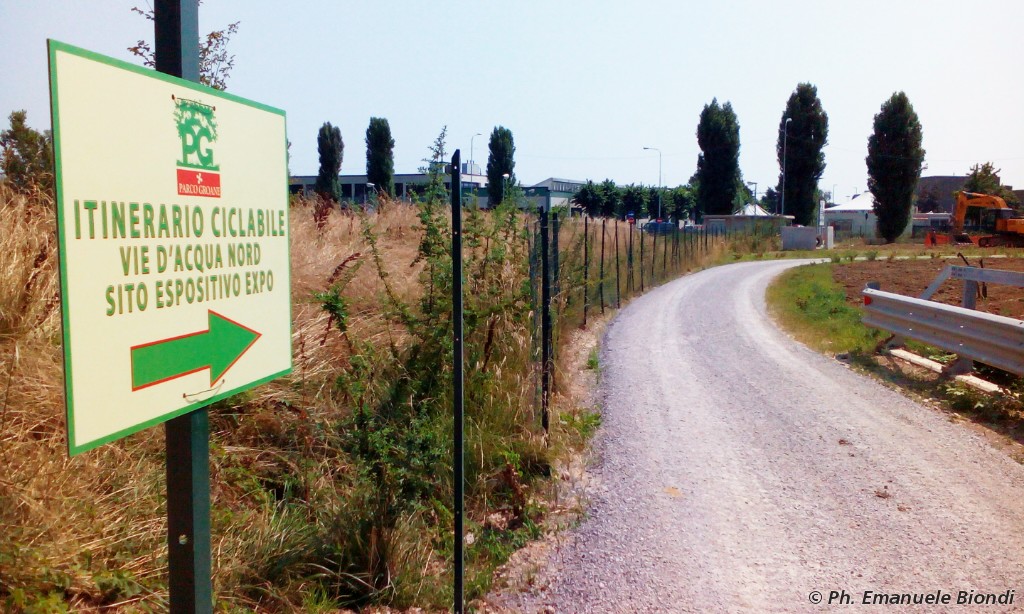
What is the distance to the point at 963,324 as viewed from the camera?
8.99 m

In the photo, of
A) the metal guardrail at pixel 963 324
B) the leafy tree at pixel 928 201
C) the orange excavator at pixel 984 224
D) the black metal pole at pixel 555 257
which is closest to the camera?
the metal guardrail at pixel 963 324

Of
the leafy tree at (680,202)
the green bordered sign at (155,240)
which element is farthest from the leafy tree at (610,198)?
the green bordered sign at (155,240)

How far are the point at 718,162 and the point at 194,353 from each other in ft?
255

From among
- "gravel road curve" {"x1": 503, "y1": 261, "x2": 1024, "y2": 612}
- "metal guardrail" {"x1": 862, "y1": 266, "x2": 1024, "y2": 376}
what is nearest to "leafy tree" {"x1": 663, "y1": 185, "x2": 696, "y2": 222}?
"metal guardrail" {"x1": 862, "y1": 266, "x2": 1024, "y2": 376}

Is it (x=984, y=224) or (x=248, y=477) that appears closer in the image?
(x=248, y=477)

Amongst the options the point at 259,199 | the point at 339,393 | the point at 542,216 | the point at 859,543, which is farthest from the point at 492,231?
the point at 259,199

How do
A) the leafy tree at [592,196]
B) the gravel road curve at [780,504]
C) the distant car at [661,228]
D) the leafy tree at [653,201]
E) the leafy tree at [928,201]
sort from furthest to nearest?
the leafy tree at [928,201]
the leafy tree at [653,201]
the leafy tree at [592,196]
the distant car at [661,228]
the gravel road curve at [780,504]

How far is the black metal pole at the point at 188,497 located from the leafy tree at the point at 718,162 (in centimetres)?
7648

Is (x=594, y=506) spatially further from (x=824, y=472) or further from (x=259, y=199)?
(x=259, y=199)

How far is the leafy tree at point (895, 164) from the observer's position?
216 feet

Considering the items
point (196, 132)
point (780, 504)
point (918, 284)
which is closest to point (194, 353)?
point (196, 132)

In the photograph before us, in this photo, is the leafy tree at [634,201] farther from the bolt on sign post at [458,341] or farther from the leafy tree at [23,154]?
the bolt on sign post at [458,341]

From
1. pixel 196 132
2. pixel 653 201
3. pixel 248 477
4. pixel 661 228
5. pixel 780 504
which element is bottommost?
pixel 780 504

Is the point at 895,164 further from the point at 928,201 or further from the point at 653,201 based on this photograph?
the point at 928,201
